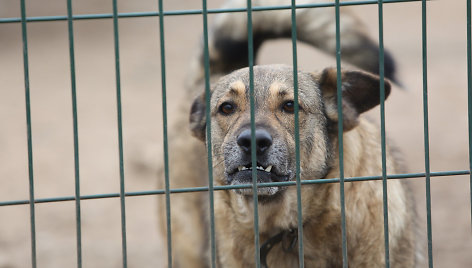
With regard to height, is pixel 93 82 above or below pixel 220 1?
below

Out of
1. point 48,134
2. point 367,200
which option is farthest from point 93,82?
point 367,200

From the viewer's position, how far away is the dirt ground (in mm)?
6262

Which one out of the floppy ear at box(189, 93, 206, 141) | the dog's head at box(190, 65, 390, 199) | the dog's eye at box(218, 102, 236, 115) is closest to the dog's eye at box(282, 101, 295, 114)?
the dog's head at box(190, 65, 390, 199)

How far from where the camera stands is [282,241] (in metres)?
3.60

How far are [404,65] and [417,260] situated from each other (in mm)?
6077

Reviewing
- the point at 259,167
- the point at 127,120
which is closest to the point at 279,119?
the point at 259,167

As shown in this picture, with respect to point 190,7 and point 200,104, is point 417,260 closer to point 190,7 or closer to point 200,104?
point 200,104

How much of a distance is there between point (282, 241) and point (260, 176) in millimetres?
613

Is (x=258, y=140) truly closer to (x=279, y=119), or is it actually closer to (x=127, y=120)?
(x=279, y=119)

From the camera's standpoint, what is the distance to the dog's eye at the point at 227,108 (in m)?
3.48

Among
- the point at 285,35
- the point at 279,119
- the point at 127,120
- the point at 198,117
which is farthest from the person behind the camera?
the point at 127,120

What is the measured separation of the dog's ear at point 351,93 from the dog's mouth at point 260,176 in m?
0.51

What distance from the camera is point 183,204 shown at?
5008mm

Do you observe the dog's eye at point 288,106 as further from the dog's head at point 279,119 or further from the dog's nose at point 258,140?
the dog's nose at point 258,140
